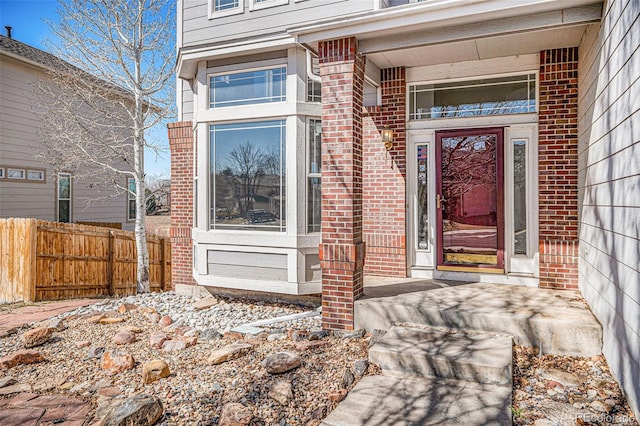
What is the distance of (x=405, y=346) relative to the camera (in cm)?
398

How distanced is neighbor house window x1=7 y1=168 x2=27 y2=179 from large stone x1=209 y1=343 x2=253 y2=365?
9.17 metres

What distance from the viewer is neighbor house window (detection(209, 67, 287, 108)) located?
20.6 ft

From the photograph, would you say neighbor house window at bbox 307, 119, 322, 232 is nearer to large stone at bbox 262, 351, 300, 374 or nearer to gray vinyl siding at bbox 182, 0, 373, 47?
gray vinyl siding at bbox 182, 0, 373, 47

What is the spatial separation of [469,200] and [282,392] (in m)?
3.77

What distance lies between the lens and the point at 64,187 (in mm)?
12000

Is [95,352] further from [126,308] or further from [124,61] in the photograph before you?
[124,61]

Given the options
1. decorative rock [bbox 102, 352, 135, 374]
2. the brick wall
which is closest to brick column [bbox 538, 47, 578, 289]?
the brick wall

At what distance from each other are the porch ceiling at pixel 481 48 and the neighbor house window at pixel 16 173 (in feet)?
31.8

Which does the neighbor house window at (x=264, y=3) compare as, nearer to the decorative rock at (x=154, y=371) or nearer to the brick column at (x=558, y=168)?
the brick column at (x=558, y=168)

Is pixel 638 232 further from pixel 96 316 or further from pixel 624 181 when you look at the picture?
pixel 96 316

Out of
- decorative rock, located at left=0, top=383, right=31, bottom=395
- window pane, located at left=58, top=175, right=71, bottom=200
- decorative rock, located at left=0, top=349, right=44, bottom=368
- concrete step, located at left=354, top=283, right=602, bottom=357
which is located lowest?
decorative rock, located at left=0, top=383, right=31, bottom=395

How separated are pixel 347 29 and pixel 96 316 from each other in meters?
5.31

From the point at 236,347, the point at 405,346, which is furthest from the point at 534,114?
the point at 236,347

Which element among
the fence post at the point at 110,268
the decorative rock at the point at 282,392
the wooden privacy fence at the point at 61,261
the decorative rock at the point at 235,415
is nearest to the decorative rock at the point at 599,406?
the decorative rock at the point at 282,392
